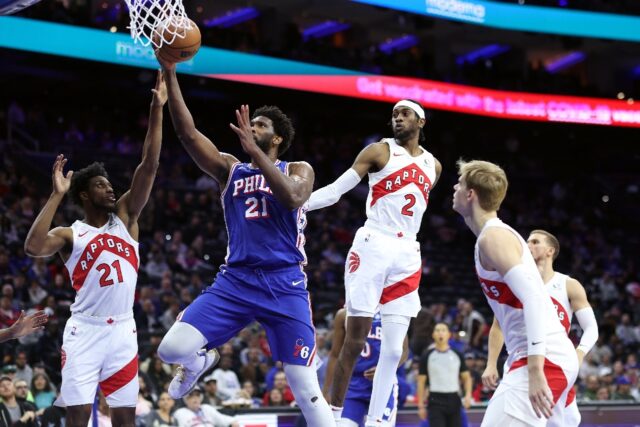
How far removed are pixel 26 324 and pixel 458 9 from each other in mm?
21071

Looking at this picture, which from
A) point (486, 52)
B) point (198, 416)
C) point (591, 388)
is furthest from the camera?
point (486, 52)

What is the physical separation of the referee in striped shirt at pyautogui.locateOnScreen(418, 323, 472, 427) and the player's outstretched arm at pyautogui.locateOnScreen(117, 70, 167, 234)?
544cm

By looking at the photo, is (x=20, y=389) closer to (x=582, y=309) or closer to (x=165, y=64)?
(x=165, y=64)

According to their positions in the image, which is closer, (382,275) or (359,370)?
(382,275)

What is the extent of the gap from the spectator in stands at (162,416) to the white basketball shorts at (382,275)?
4228mm

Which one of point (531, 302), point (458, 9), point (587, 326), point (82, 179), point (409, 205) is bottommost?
point (587, 326)

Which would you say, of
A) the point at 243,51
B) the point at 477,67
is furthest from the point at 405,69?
the point at 243,51

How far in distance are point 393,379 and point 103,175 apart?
291cm

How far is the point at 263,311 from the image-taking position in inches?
257

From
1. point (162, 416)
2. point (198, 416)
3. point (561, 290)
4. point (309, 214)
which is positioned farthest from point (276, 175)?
point (309, 214)

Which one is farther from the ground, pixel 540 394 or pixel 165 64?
pixel 165 64

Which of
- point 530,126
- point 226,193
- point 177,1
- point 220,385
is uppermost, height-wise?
point 530,126

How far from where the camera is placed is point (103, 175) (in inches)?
296

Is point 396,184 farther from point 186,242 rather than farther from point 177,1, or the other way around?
point 186,242
